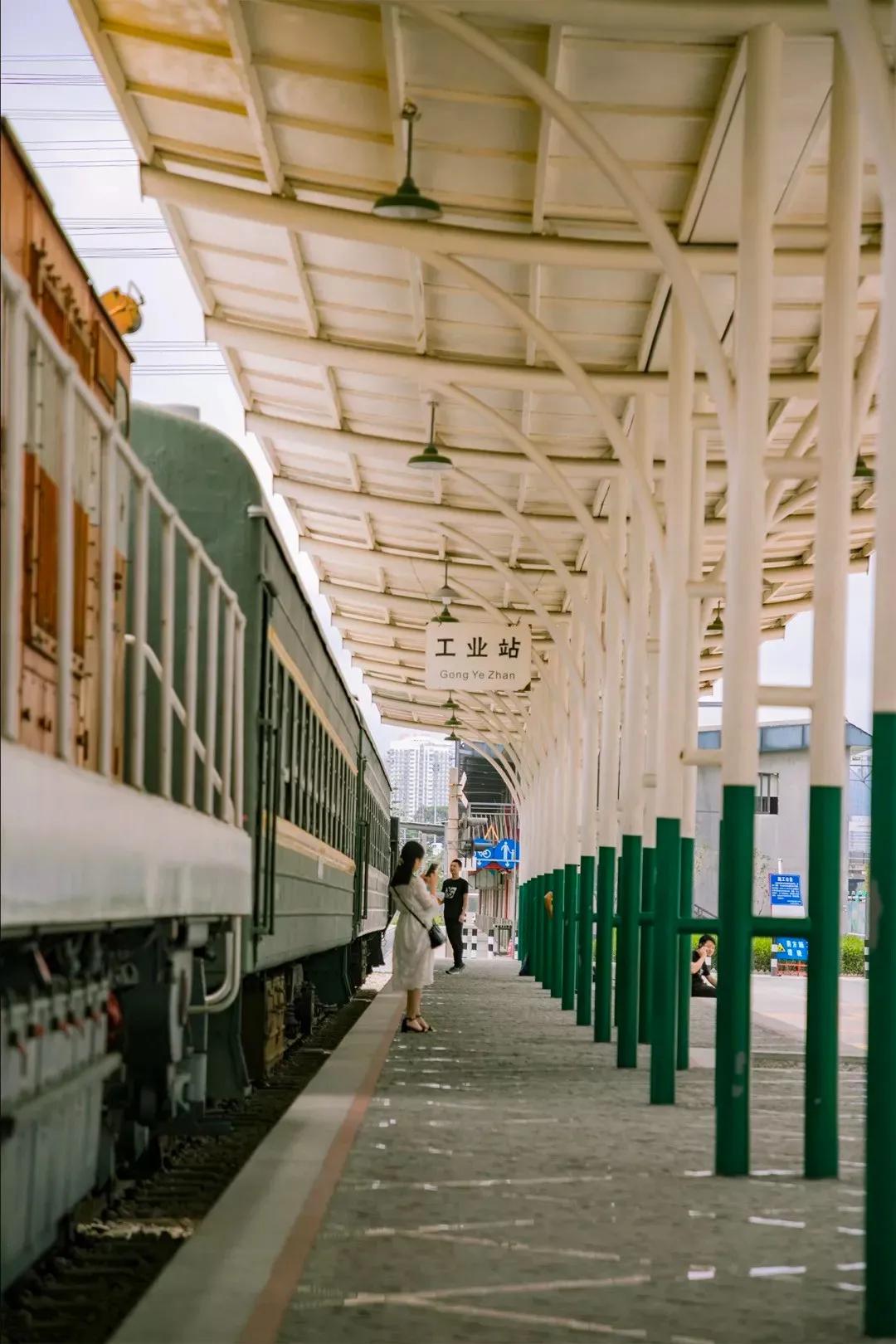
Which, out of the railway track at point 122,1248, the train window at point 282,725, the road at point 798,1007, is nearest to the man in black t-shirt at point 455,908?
the road at point 798,1007

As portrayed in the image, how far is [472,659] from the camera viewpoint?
28875mm

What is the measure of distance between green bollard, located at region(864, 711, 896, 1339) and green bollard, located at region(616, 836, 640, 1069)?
31.4 ft

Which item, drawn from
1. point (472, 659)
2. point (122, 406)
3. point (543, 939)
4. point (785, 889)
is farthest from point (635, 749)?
point (785, 889)

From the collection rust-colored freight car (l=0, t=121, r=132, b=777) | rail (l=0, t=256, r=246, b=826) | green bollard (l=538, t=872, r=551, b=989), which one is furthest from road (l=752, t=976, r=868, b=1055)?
rust-colored freight car (l=0, t=121, r=132, b=777)

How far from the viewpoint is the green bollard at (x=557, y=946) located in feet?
91.1

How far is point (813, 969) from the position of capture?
32.5ft

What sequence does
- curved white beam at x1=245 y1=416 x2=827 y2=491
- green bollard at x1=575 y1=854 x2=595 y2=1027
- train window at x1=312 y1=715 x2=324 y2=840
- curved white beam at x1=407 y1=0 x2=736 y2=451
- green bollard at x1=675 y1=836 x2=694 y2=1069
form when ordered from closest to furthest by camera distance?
curved white beam at x1=407 y1=0 x2=736 y2=451 < train window at x1=312 y1=715 x2=324 y2=840 < green bollard at x1=675 y1=836 x2=694 y2=1069 < curved white beam at x1=245 y1=416 x2=827 y2=491 < green bollard at x1=575 y1=854 x2=595 y2=1027

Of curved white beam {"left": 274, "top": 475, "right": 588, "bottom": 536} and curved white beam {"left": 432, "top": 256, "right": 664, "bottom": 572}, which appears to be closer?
curved white beam {"left": 432, "top": 256, "right": 664, "bottom": 572}

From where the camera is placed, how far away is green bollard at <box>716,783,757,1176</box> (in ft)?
31.9

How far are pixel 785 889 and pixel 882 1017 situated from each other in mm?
32536

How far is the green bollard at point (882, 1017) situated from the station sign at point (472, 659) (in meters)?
22.1

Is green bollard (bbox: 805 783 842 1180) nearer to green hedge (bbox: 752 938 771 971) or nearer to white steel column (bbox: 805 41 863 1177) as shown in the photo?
white steel column (bbox: 805 41 863 1177)

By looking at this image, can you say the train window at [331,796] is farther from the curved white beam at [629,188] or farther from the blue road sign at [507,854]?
the blue road sign at [507,854]

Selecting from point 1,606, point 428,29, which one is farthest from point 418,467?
point 1,606
